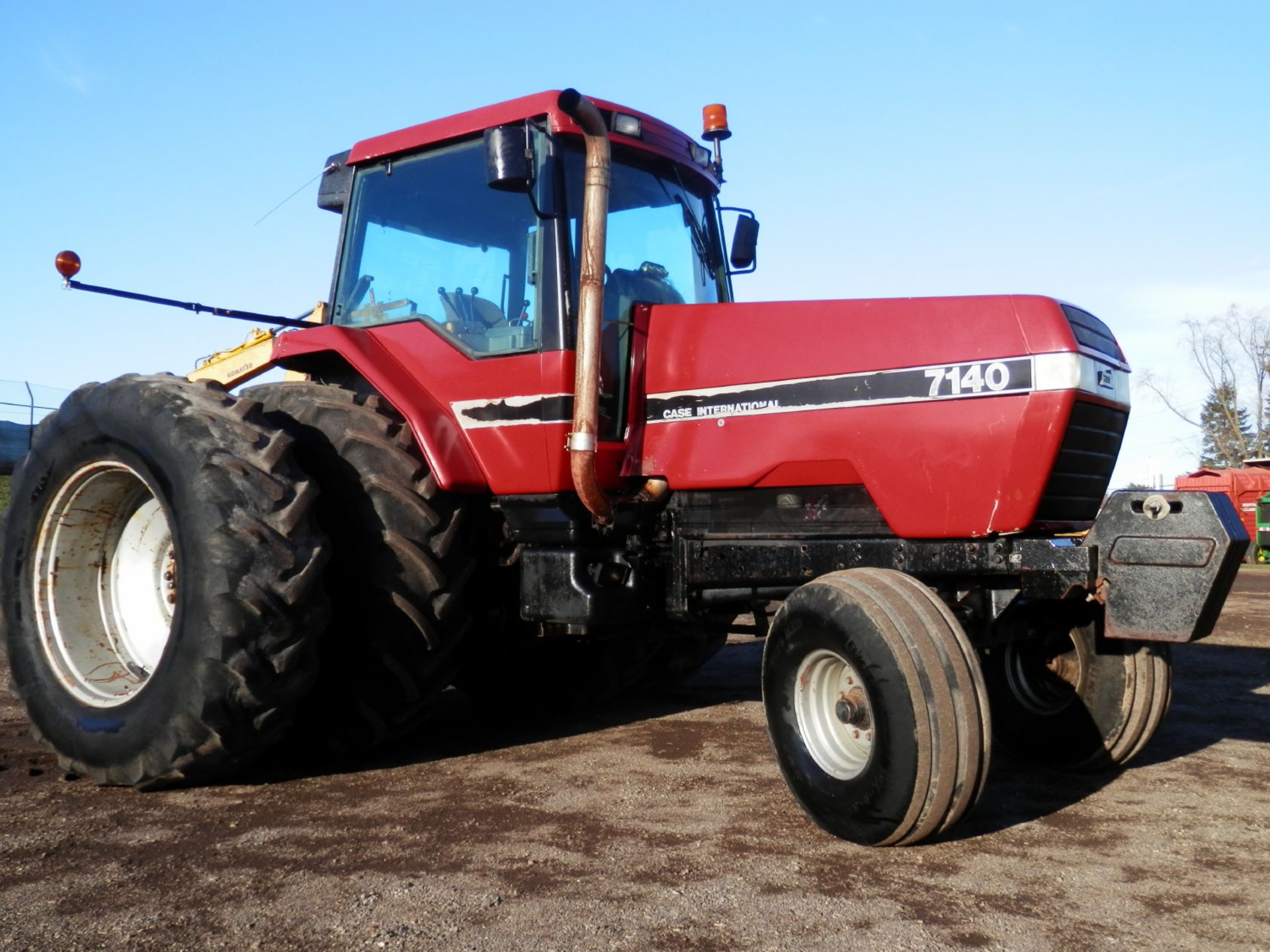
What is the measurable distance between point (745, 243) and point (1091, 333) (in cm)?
198

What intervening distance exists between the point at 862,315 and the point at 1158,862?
1.96m

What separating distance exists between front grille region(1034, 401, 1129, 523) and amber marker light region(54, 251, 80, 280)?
405 cm

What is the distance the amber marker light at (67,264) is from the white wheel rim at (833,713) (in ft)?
11.6

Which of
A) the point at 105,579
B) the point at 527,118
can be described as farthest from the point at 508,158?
the point at 105,579

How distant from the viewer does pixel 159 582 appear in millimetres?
5094

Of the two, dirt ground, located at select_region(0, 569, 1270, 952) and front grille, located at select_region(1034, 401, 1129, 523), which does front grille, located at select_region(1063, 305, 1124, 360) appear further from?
dirt ground, located at select_region(0, 569, 1270, 952)

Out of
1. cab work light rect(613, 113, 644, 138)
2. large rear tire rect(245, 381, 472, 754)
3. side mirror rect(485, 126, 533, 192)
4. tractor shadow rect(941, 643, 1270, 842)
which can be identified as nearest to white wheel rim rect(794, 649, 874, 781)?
tractor shadow rect(941, 643, 1270, 842)

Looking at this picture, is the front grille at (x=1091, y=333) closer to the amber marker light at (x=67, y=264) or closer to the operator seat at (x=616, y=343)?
the operator seat at (x=616, y=343)

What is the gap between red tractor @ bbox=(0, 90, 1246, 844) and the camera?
368cm

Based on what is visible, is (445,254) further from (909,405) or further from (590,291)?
(909,405)

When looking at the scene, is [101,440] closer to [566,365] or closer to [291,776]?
[291,776]

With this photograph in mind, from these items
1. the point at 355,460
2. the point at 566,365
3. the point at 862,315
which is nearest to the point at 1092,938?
the point at 862,315

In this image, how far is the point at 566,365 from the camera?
4469mm

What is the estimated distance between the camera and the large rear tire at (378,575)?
14.5ft
